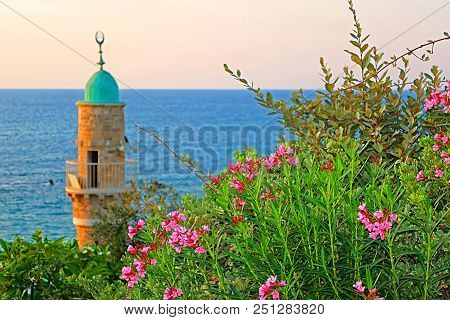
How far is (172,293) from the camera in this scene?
246cm

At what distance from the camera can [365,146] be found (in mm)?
3068

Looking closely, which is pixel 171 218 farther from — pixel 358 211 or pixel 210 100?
pixel 210 100

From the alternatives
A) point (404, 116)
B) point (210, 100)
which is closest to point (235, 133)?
point (210, 100)

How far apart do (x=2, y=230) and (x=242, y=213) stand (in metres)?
48.5

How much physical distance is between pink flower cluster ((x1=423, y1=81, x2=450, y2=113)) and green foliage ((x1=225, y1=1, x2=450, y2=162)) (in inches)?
2.5

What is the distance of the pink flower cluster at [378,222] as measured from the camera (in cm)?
222

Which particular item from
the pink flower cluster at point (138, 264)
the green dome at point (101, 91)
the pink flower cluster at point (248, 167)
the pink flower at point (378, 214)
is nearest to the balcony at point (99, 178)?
the green dome at point (101, 91)

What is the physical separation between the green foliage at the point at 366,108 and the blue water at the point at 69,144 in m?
24.1

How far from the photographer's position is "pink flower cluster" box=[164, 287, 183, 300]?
2.45m

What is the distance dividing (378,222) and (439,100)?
1.23m

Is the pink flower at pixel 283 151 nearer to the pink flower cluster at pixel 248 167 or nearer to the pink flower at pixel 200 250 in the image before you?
the pink flower cluster at pixel 248 167

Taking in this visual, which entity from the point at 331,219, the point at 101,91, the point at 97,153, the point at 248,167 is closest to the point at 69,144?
the point at 97,153

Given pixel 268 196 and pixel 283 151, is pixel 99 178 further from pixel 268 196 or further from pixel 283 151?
pixel 268 196

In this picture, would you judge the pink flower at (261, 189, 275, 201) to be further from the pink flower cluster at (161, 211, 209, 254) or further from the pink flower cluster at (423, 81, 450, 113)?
the pink flower cluster at (423, 81, 450, 113)
